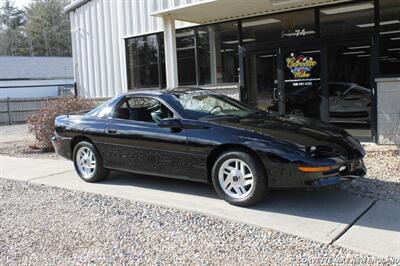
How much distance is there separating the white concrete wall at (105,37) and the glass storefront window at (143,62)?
0.22 meters

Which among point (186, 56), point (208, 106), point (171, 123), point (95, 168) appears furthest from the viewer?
point (186, 56)

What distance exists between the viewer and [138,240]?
4.82 metres

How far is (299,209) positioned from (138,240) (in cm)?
193

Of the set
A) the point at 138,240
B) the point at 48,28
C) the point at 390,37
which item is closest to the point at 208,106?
the point at 138,240

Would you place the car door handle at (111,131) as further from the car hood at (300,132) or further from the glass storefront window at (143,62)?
the glass storefront window at (143,62)

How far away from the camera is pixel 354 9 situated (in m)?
9.95

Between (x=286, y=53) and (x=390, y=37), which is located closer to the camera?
(x=390, y=37)

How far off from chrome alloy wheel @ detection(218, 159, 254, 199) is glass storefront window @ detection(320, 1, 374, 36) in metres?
5.63

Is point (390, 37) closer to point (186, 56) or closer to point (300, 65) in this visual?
point (300, 65)

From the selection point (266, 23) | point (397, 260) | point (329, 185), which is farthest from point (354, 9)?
point (397, 260)

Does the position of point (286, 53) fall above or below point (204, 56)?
below

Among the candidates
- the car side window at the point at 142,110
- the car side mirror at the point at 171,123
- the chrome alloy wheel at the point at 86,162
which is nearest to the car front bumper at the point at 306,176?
the car side mirror at the point at 171,123

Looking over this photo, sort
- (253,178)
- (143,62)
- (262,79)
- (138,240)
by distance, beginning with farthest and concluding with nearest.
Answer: (143,62) → (262,79) → (253,178) → (138,240)

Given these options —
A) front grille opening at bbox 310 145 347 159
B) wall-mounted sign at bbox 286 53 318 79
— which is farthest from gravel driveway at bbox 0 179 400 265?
wall-mounted sign at bbox 286 53 318 79
